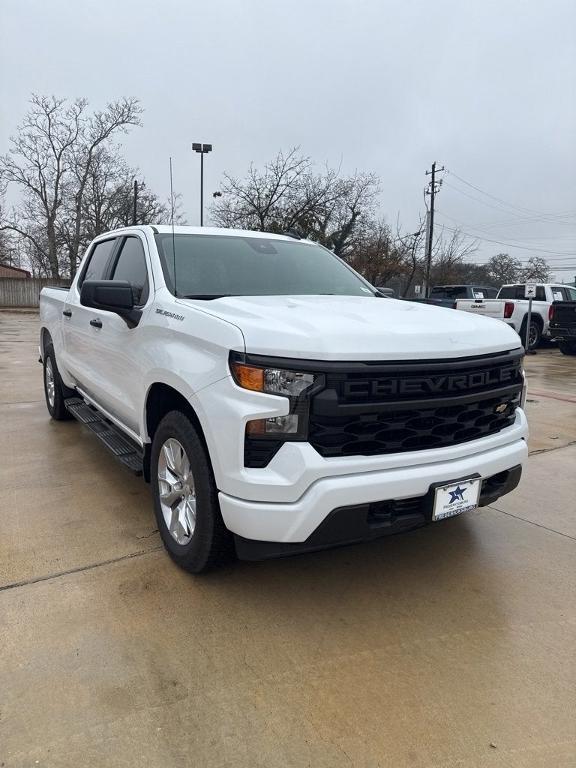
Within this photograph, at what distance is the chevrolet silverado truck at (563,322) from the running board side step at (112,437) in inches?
509

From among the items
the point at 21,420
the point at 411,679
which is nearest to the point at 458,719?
the point at 411,679

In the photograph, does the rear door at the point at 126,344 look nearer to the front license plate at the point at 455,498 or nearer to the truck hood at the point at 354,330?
the truck hood at the point at 354,330

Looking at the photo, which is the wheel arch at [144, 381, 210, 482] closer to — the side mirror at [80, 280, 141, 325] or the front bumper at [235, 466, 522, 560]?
the side mirror at [80, 280, 141, 325]

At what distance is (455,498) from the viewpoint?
2.60 m

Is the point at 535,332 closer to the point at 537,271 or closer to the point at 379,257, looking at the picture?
the point at 379,257

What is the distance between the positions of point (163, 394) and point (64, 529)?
1085mm

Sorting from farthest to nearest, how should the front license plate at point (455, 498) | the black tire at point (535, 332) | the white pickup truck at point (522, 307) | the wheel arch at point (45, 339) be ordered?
the black tire at point (535, 332), the white pickup truck at point (522, 307), the wheel arch at point (45, 339), the front license plate at point (455, 498)

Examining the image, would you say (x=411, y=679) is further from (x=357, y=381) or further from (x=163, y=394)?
(x=163, y=394)

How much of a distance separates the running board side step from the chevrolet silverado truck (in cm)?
1294

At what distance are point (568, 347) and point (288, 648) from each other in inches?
594

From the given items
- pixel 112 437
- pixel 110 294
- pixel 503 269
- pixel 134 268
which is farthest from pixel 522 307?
pixel 503 269

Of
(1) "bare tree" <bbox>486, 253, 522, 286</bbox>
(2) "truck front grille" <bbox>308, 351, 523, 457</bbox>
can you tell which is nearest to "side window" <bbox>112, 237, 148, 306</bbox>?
(2) "truck front grille" <bbox>308, 351, 523, 457</bbox>

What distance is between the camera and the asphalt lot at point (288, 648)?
6.20ft

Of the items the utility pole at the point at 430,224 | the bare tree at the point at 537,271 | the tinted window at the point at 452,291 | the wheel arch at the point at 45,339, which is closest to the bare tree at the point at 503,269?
the bare tree at the point at 537,271
